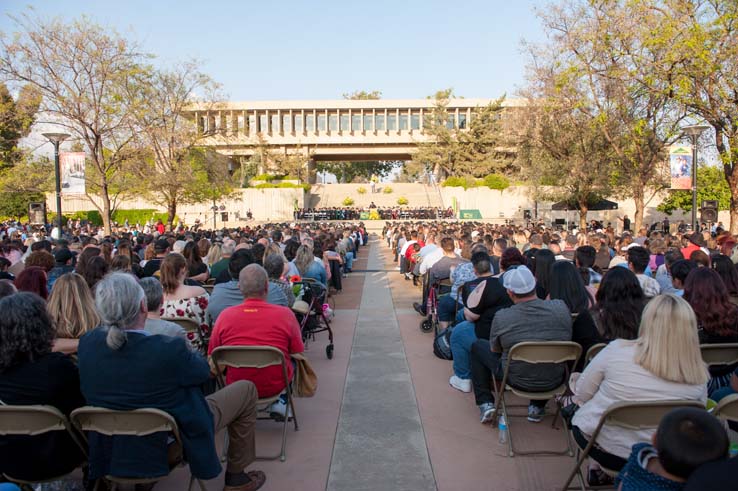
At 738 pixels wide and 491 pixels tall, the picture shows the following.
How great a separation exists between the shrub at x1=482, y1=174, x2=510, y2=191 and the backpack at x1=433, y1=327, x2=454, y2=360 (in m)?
47.6

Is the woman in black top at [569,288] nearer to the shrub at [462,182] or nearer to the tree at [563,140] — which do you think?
the tree at [563,140]

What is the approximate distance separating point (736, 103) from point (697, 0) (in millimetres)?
3708

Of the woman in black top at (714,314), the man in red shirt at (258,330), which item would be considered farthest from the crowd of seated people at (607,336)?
the man in red shirt at (258,330)

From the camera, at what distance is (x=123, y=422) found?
9.75 ft

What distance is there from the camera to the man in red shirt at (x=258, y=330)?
4246 mm

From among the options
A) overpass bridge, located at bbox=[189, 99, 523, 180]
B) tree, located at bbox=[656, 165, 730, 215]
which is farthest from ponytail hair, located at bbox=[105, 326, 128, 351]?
overpass bridge, located at bbox=[189, 99, 523, 180]

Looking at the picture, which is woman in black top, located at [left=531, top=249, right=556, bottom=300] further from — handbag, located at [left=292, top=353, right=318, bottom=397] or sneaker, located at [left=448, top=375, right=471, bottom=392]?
handbag, located at [left=292, top=353, right=318, bottom=397]

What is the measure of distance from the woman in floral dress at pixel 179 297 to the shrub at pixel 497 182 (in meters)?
50.0

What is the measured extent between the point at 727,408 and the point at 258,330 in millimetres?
3076

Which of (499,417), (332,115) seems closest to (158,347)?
(499,417)

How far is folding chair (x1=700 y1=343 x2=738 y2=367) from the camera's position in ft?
12.8

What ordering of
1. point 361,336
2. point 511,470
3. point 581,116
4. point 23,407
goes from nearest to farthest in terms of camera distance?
1. point 23,407
2. point 511,470
3. point 361,336
4. point 581,116

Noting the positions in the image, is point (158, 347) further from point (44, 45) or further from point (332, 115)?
point (332, 115)

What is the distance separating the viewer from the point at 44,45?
→ 16.4m
